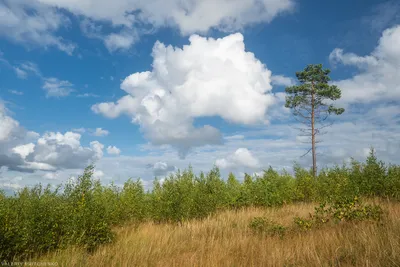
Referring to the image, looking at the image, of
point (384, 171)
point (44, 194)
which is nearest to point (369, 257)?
point (44, 194)

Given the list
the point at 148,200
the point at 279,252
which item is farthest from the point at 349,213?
the point at 148,200

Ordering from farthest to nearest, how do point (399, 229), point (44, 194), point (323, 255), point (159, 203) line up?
point (159, 203), point (44, 194), point (399, 229), point (323, 255)

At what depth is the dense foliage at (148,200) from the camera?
1035 cm

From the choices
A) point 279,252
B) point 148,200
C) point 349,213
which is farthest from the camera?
point 148,200

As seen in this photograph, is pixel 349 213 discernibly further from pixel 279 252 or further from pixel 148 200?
pixel 148 200

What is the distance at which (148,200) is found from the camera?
1898 cm

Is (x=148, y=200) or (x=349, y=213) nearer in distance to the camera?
(x=349, y=213)

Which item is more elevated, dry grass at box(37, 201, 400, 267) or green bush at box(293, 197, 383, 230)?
green bush at box(293, 197, 383, 230)

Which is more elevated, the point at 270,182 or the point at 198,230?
the point at 270,182

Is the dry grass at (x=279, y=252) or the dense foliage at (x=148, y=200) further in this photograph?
the dense foliage at (x=148, y=200)

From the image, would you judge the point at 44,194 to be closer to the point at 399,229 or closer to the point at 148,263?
the point at 148,263

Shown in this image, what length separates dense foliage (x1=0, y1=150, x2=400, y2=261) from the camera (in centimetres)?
1035

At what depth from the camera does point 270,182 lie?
73.8 ft

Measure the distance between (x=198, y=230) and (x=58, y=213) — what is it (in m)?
6.02
